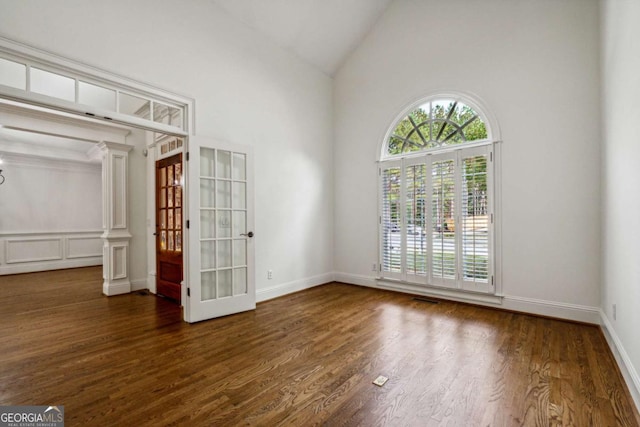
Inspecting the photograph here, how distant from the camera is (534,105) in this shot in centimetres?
356

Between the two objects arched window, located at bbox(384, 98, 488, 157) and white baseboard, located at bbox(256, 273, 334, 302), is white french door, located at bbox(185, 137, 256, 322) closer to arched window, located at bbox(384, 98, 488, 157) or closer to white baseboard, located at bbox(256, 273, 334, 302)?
white baseboard, located at bbox(256, 273, 334, 302)

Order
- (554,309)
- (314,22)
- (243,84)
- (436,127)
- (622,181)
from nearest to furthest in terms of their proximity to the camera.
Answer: (622,181) → (554,309) → (243,84) → (436,127) → (314,22)

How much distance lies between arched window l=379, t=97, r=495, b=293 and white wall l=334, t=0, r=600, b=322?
21 cm

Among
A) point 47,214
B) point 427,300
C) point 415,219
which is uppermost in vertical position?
point 47,214

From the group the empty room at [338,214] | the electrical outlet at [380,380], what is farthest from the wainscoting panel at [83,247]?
the electrical outlet at [380,380]

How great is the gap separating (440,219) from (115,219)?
201 inches

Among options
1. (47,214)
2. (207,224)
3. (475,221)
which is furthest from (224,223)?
(47,214)

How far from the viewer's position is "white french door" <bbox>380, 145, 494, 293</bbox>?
12.8 ft

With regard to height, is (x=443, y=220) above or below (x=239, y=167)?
below

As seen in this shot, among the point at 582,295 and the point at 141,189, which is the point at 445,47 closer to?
the point at 582,295

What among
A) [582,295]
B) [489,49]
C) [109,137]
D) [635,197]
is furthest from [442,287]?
[109,137]

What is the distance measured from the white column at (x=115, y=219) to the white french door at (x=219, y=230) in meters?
2.24

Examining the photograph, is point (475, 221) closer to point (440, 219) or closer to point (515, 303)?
point (440, 219)

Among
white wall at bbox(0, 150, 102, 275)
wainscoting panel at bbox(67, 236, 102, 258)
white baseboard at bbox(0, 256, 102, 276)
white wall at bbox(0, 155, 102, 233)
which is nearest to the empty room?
white baseboard at bbox(0, 256, 102, 276)
